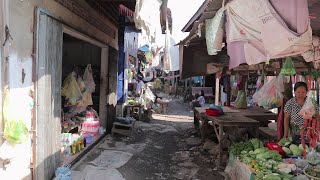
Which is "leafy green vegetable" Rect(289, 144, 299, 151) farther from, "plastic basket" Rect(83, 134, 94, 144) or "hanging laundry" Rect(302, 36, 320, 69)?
"plastic basket" Rect(83, 134, 94, 144)

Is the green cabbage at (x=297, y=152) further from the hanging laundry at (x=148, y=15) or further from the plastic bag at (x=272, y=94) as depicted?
the hanging laundry at (x=148, y=15)

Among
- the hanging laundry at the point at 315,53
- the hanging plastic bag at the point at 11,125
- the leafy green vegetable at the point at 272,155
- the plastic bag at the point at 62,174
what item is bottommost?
the plastic bag at the point at 62,174

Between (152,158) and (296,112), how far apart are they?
4.07m

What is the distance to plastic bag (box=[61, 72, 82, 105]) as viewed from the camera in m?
8.64

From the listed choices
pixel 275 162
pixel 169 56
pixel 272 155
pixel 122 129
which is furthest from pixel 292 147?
pixel 122 129

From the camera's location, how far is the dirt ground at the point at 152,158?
682 centimetres

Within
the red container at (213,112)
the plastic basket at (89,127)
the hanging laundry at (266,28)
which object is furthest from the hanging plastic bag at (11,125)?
the red container at (213,112)

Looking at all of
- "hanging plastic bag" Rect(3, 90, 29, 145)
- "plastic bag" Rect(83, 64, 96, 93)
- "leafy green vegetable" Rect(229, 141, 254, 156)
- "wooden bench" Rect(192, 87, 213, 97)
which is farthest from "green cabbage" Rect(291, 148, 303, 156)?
"wooden bench" Rect(192, 87, 213, 97)

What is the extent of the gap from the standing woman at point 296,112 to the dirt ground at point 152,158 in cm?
Answer: 202

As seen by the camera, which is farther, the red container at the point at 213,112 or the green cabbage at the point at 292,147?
the red container at the point at 213,112

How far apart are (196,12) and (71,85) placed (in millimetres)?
8729

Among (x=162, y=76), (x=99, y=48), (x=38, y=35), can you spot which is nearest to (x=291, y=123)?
(x=38, y=35)

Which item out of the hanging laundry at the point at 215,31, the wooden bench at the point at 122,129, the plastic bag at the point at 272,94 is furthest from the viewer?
the wooden bench at the point at 122,129

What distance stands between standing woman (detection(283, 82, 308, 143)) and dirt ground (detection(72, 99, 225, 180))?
202 cm
